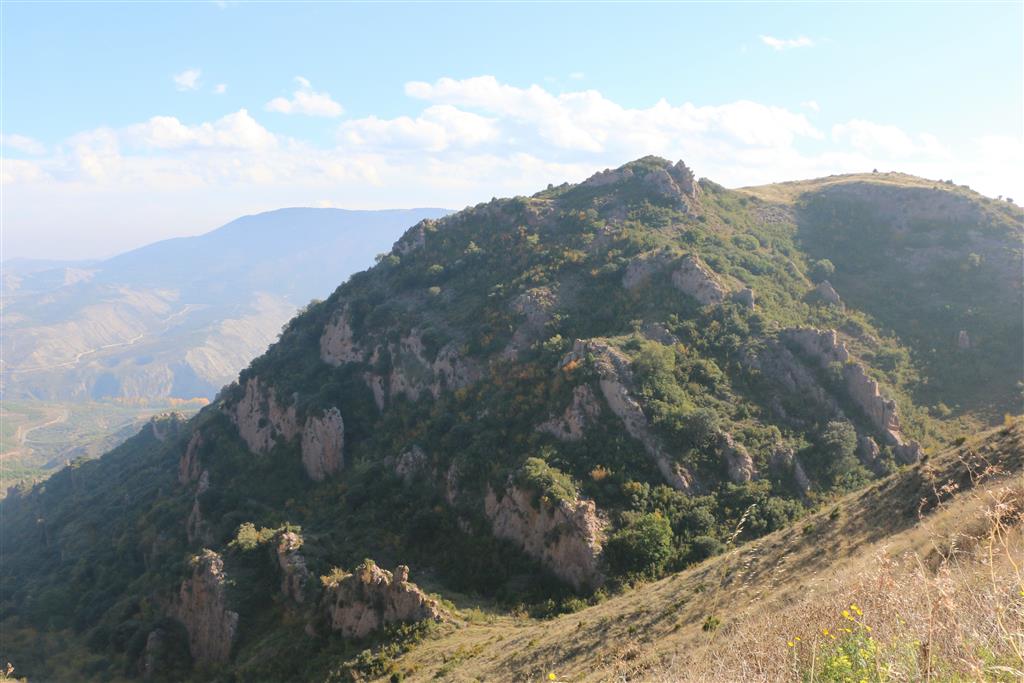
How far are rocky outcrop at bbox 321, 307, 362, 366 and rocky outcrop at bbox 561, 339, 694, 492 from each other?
2762cm

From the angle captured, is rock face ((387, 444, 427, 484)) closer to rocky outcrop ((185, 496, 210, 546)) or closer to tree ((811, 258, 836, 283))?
rocky outcrop ((185, 496, 210, 546))

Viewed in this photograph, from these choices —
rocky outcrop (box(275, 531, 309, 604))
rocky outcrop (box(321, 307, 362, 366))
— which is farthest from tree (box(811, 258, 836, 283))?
rocky outcrop (box(275, 531, 309, 604))

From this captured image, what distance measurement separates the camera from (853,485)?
122 ft

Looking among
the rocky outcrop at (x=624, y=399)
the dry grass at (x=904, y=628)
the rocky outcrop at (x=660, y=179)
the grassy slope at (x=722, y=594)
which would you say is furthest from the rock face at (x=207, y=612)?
the rocky outcrop at (x=660, y=179)

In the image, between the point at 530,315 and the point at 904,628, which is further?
the point at 530,315

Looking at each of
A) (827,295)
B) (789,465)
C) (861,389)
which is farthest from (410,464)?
(827,295)

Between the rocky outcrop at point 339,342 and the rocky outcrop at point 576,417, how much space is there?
28.4 m

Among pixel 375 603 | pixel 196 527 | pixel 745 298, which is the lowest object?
pixel 196 527

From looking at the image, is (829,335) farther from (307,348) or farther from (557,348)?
(307,348)

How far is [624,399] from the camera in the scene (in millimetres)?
40812

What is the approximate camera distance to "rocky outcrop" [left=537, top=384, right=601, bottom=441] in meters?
40.6

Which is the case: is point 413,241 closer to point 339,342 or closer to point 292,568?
point 339,342

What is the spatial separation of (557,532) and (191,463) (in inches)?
1808

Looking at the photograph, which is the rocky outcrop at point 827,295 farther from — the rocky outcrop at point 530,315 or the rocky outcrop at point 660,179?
the rocky outcrop at point 530,315
